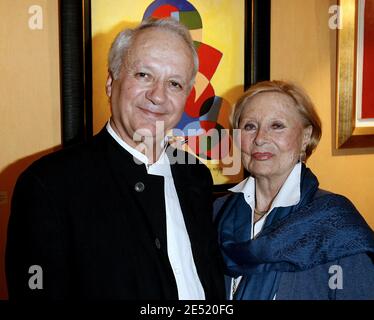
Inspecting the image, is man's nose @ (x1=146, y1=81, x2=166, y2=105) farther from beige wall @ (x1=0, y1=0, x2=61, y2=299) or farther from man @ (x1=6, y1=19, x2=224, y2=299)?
beige wall @ (x1=0, y1=0, x2=61, y2=299)

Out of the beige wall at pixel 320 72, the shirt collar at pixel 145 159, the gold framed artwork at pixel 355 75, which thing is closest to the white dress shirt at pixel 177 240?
the shirt collar at pixel 145 159

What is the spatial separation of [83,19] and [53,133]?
35 centimetres

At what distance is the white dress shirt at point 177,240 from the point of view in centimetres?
115

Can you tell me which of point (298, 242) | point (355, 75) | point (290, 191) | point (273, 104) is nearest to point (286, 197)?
point (290, 191)

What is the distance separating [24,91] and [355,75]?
123cm

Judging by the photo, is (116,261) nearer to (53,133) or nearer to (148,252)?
(148,252)

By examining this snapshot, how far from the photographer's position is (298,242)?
1.29 metres

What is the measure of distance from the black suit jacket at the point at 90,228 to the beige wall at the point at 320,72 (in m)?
0.88

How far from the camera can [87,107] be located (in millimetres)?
1436

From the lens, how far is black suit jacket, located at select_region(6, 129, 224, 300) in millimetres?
979

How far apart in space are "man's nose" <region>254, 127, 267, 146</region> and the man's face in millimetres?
338

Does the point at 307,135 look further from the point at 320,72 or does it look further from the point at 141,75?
the point at 141,75

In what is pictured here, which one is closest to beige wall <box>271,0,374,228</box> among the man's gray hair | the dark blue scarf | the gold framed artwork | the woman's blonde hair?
the gold framed artwork

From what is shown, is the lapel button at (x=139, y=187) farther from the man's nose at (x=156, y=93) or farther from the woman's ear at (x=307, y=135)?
the woman's ear at (x=307, y=135)
